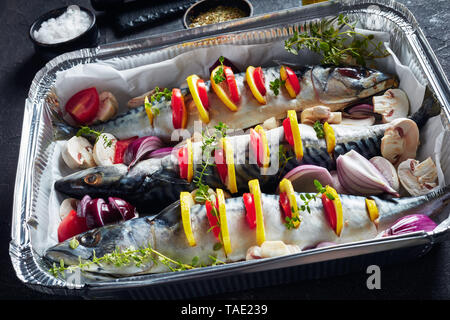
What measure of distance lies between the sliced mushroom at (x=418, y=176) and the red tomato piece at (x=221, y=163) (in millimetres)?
696

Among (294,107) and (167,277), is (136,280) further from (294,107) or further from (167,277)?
(294,107)

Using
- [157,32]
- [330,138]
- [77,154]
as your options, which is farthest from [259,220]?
[157,32]

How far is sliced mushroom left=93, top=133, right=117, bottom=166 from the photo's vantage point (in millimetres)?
2105

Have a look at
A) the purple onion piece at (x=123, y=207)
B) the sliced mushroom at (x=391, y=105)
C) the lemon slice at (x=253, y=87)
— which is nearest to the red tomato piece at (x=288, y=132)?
the lemon slice at (x=253, y=87)

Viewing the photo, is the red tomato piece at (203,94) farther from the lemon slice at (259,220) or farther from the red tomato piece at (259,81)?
the lemon slice at (259,220)

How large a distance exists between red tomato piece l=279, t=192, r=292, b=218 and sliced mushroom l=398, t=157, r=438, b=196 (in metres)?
0.49

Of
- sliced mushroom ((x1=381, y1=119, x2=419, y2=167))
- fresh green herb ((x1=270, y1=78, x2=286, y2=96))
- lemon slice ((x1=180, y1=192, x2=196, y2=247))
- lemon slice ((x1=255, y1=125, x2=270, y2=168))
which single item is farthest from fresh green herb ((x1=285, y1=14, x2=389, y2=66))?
lemon slice ((x1=180, y1=192, x2=196, y2=247))

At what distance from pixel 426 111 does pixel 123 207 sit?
129 centimetres

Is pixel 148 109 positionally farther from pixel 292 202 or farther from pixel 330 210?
pixel 330 210

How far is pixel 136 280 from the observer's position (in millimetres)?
1531

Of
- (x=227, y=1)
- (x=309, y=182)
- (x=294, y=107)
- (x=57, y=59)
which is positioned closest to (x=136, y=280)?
(x=309, y=182)

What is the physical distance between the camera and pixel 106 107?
7.46ft

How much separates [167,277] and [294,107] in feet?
3.31
